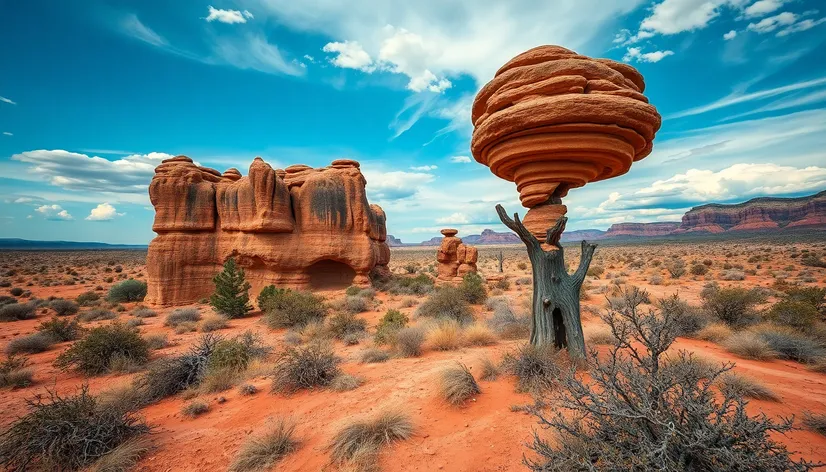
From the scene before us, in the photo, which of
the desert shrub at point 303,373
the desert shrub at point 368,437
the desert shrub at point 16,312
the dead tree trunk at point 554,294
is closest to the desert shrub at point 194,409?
the desert shrub at point 303,373

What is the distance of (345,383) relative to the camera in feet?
16.8

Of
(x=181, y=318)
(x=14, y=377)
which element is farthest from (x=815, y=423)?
(x=181, y=318)

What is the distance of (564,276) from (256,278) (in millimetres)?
15097

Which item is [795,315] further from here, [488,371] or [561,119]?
[561,119]

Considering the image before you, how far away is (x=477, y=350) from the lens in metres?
6.60

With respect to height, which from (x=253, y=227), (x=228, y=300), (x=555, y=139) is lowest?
(x=228, y=300)

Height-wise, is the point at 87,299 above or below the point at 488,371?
below

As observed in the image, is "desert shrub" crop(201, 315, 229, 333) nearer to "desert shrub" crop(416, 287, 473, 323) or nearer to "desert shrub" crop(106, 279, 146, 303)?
"desert shrub" crop(416, 287, 473, 323)

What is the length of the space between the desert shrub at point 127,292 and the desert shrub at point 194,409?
1567cm

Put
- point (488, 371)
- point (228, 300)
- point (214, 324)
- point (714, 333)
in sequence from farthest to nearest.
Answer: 1. point (228, 300)
2. point (214, 324)
3. point (714, 333)
4. point (488, 371)

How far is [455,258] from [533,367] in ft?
51.9

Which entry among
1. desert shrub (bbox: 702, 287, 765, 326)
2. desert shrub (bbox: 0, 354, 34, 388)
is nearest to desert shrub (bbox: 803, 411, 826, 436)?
desert shrub (bbox: 702, 287, 765, 326)

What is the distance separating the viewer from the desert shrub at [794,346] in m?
5.68

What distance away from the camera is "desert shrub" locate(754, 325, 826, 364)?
5684 millimetres
